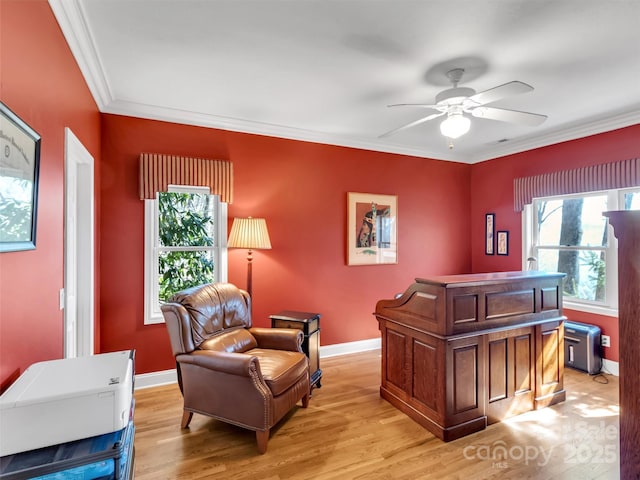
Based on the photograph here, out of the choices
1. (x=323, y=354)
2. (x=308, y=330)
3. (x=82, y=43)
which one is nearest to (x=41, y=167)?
(x=82, y=43)

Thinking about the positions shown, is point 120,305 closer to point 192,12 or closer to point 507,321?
point 192,12

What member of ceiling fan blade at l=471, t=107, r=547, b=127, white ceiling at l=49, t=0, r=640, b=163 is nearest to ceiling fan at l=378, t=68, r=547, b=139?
ceiling fan blade at l=471, t=107, r=547, b=127

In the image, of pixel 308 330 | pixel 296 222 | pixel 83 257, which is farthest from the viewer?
pixel 296 222

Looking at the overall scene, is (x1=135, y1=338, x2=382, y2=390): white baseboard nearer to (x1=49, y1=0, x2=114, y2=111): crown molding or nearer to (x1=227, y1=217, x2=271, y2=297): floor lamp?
(x1=227, y1=217, x2=271, y2=297): floor lamp

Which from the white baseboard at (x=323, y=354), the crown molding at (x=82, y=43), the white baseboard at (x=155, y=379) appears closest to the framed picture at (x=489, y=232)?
the white baseboard at (x=323, y=354)

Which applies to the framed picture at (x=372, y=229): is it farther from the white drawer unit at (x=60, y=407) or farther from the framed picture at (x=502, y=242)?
the white drawer unit at (x=60, y=407)

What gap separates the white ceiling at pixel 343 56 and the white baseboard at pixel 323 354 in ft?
8.48

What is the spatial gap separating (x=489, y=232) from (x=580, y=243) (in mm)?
1164

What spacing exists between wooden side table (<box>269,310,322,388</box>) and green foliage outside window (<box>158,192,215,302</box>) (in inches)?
39.1

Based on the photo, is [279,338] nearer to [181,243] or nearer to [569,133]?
[181,243]

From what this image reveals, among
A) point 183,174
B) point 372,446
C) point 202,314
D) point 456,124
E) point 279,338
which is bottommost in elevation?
point 372,446

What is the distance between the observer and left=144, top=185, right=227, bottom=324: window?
3389 mm

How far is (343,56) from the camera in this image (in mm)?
2352

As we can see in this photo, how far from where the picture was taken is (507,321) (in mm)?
2600
